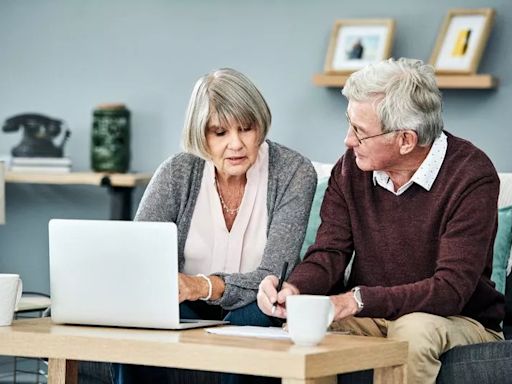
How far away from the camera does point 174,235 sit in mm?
2207

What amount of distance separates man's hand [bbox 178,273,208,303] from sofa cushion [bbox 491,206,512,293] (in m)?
0.85

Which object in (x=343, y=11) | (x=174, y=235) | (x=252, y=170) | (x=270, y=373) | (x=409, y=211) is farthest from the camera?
(x=343, y=11)

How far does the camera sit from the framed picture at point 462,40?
3596mm

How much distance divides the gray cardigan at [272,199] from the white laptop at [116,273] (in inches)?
17.6

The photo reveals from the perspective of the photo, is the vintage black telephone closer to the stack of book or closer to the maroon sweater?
the stack of book

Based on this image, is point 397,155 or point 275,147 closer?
point 397,155

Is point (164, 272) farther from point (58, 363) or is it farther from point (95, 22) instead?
point (95, 22)

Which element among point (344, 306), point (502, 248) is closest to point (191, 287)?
point (344, 306)

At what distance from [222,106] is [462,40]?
1.21 meters

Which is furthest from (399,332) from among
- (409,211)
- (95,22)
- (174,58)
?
(95,22)

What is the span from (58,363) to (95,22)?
232 centimetres

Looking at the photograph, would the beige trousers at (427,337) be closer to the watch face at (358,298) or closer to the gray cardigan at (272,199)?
the watch face at (358,298)

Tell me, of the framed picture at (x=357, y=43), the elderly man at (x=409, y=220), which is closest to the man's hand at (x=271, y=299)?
the elderly man at (x=409, y=220)

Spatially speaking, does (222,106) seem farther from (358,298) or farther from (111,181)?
(111,181)
